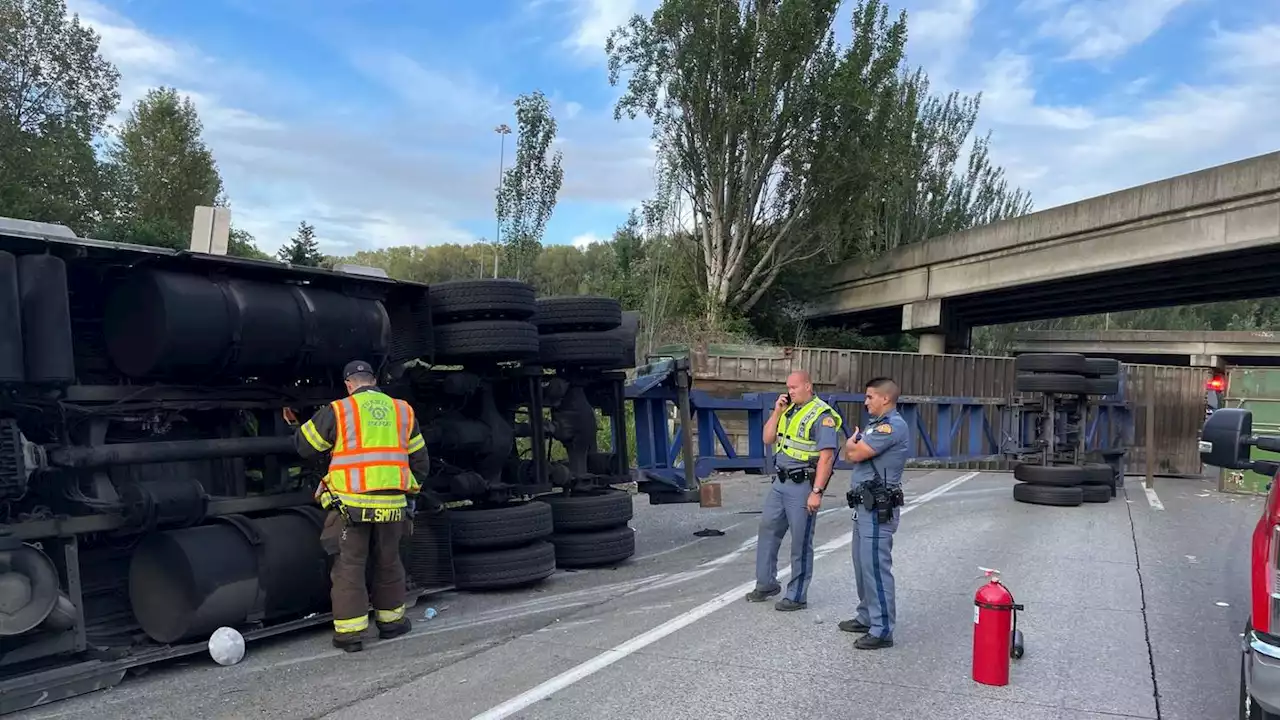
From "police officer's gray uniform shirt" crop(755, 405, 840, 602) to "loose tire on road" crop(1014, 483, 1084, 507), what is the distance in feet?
26.0

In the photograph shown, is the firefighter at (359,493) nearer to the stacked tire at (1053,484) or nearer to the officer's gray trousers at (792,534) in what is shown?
the officer's gray trousers at (792,534)

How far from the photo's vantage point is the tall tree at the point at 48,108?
96.0 ft

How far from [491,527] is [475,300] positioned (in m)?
1.79

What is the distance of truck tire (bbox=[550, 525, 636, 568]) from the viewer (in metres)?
8.28

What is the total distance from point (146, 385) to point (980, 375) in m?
22.5

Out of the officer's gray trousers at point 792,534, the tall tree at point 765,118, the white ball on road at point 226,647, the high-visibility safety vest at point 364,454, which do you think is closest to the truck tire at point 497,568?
the high-visibility safety vest at point 364,454

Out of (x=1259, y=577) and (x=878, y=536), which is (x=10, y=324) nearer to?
(x=878, y=536)

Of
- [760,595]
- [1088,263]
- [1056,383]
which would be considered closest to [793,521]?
[760,595]

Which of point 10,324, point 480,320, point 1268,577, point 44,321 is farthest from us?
point 480,320

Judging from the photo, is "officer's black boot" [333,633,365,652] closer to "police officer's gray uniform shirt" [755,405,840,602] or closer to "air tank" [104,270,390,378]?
"air tank" [104,270,390,378]

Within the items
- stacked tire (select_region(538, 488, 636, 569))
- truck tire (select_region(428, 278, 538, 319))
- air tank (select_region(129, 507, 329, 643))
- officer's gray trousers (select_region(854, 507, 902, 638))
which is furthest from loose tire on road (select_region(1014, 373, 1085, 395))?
air tank (select_region(129, 507, 329, 643))

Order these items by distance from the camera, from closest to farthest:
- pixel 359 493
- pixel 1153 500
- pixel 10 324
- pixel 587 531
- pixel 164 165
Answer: pixel 10 324 < pixel 359 493 < pixel 587 531 < pixel 1153 500 < pixel 164 165

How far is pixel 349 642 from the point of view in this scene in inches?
225

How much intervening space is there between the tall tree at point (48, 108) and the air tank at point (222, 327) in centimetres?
2731
